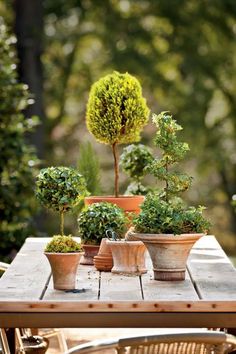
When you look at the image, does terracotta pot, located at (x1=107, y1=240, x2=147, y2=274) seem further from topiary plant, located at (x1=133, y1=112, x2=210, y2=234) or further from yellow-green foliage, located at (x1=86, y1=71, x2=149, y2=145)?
yellow-green foliage, located at (x1=86, y1=71, x2=149, y2=145)

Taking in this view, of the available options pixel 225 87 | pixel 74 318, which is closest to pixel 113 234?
pixel 74 318

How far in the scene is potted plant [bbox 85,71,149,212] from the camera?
4824mm

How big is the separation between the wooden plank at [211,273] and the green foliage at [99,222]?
0.36 m

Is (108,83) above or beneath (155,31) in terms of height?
beneath

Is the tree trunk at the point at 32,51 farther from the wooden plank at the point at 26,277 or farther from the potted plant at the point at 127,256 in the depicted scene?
the potted plant at the point at 127,256

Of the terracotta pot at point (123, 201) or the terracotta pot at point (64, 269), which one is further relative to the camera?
the terracotta pot at point (123, 201)

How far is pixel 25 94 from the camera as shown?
26.5 feet

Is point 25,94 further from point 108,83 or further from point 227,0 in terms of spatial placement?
point 227,0

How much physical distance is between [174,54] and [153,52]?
0.38 m

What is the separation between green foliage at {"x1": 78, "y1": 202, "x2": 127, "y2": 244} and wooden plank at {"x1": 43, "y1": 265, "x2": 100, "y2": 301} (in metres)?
0.29

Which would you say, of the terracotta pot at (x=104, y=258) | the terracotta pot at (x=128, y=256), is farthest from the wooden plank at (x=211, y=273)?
the terracotta pot at (x=104, y=258)

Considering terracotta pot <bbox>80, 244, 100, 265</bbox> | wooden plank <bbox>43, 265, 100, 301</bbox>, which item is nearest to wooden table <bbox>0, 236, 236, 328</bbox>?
wooden plank <bbox>43, 265, 100, 301</bbox>

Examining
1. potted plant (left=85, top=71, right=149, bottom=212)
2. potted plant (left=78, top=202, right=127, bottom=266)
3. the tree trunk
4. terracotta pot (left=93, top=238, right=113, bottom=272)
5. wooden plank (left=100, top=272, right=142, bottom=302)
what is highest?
the tree trunk

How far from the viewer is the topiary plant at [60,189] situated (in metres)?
3.88
